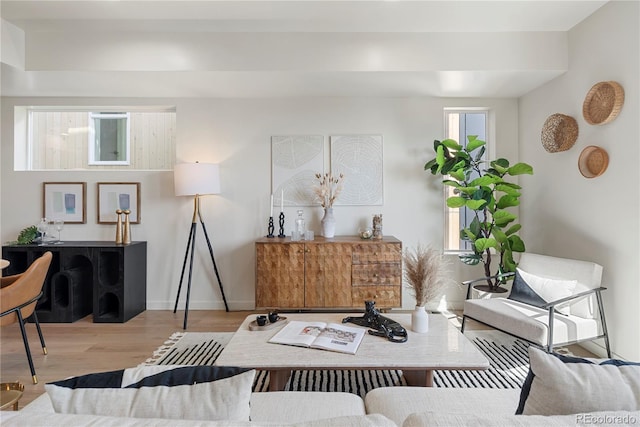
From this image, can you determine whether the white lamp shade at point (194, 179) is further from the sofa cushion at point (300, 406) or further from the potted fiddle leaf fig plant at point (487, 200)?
the sofa cushion at point (300, 406)

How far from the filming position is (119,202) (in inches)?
153

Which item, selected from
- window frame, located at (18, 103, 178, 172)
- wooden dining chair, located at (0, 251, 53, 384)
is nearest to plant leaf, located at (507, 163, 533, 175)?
window frame, located at (18, 103, 178, 172)

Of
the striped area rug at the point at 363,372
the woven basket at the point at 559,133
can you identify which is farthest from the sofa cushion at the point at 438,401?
the woven basket at the point at 559,133

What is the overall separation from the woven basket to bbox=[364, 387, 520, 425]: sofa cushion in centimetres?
259

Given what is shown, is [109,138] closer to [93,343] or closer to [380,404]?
[93,343]

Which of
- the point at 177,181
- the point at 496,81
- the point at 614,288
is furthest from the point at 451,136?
the point at 177,181

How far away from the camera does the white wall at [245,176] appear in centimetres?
387

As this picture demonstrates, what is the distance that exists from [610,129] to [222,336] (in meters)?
3.65

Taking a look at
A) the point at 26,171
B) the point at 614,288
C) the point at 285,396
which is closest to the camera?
the point at 285,396

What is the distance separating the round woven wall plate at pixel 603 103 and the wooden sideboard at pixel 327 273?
1.92m

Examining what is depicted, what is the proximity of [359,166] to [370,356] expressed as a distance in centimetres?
252

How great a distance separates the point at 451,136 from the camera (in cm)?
403

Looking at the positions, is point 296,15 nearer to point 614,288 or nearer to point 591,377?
point 591,377

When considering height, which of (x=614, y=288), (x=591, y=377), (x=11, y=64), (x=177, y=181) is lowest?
(x=614, y=288)
